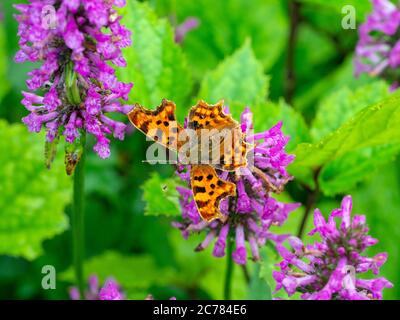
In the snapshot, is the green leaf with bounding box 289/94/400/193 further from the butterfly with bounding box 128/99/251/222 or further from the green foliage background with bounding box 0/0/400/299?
the butterfly with bounding box 128/99/251/222

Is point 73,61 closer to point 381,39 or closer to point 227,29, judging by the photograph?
point 381,39

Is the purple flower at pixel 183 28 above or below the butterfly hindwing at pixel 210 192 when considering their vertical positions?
above

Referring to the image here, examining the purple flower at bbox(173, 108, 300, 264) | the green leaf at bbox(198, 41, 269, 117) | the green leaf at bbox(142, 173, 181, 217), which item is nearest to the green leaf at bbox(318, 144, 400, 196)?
the green leaf at bbox(198, 41, 269, 117)

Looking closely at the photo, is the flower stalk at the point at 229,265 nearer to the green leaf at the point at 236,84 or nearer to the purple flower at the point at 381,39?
the green leaf at the point at 236,84

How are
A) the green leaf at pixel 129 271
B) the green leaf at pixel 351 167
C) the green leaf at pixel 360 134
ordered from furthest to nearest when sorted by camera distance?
the green leaf at pixel 129 271 < the green leaf at pixel 351 167 < the green leaf at pixel 360 134

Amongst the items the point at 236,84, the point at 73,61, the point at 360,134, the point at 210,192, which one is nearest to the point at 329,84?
Result: the point at 236,84

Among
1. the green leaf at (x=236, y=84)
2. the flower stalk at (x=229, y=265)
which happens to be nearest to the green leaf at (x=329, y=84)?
the green leaf at (x=236, y=84)
